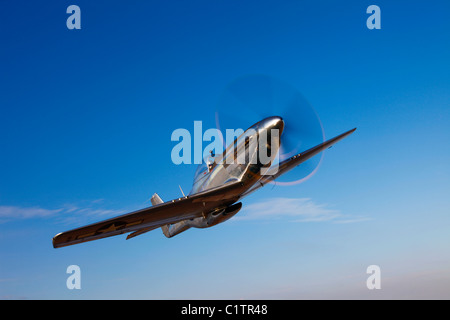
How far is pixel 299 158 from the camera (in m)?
24.3

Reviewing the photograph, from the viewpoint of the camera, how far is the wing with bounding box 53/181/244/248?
62.4 ft

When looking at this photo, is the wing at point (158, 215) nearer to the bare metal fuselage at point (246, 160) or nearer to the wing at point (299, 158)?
the bare metal fuselage at point (246, 160)

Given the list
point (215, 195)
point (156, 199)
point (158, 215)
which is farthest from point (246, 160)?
point (156, 199)

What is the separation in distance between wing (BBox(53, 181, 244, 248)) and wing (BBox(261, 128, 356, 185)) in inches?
108

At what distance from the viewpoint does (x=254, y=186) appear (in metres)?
22.6

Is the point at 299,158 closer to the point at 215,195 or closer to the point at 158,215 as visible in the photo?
the point at 215,195

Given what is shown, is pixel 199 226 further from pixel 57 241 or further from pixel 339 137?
pixel 339 137

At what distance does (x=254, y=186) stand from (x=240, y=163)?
183cm

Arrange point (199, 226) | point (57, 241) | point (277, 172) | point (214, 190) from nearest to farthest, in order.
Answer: point (57, 241)
point (214, 190)
point (277, 172)
point (199, 226)

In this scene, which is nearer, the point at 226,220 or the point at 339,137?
the point at 226,220

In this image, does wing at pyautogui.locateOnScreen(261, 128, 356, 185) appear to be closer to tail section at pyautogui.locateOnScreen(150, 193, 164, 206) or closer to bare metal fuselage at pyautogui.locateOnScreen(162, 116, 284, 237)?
bare metal fuselage at pyautogui.locateOnScreen(162, 116, 284, 237)

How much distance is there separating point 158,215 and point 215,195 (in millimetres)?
3394

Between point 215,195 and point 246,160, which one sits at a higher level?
point 246,160
